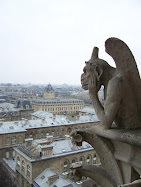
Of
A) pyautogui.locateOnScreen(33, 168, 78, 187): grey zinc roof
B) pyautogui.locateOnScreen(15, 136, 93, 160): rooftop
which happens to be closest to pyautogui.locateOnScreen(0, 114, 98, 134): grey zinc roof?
pyautogui.locateOnScreen(15, 136, 93, 160): rooftop

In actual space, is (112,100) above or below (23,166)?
above

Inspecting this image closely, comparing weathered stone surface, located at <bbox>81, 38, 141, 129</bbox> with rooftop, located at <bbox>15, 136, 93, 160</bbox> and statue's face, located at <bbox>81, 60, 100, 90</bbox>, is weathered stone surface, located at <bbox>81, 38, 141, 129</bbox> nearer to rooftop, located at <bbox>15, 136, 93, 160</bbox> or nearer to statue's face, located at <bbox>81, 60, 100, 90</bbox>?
statue's face, located at <bbox>81, 60, 100, 90</bbox>

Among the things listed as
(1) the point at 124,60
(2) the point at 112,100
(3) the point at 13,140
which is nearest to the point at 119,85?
A: (2) the point at 112,100

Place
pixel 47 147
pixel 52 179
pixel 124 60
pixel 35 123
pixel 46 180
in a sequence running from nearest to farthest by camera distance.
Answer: pixel 124 60 < pixel 52 179 < pixel 46 180 < pixel 47 147 < pixel 35 123

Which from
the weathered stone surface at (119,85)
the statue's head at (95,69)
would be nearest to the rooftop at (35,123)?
the statue's head at (95,69)

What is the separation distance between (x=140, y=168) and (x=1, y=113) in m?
58.5

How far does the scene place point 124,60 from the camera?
182 inches

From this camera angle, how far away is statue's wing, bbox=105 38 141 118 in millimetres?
4555

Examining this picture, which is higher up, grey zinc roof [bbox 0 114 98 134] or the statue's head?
the statue's head

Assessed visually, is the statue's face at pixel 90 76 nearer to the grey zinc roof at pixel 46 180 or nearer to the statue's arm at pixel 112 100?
the statue's arm at pixel 112 100

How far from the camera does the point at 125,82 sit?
181 inches

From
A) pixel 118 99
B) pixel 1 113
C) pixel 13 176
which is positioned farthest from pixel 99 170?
pixel 1 113

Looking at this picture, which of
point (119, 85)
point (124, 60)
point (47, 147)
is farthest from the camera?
point (47, 147)

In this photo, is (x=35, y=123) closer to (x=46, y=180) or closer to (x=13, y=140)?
(x=13, y=140)
